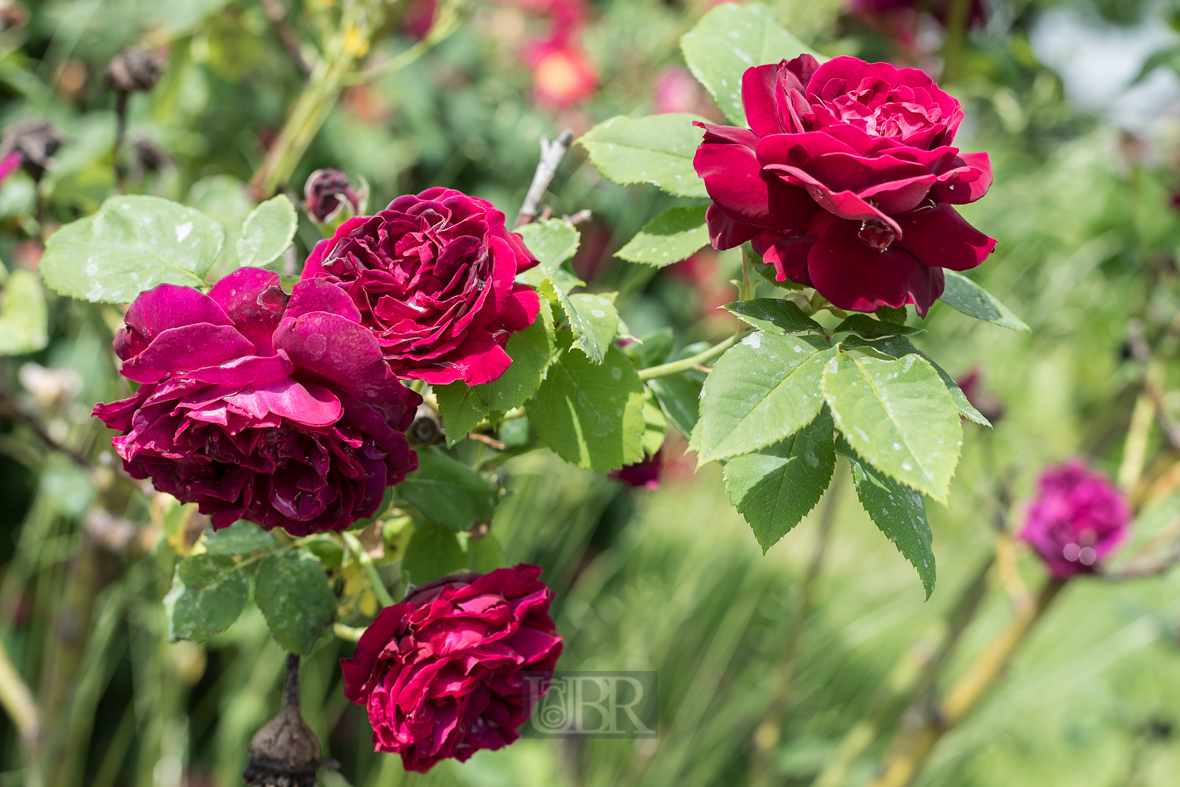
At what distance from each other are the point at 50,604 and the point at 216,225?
43.7 inches

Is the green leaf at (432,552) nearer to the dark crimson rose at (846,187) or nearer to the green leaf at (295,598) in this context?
the green leaf at (295,598)

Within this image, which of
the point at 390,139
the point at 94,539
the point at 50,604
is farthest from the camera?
the point at 390,139

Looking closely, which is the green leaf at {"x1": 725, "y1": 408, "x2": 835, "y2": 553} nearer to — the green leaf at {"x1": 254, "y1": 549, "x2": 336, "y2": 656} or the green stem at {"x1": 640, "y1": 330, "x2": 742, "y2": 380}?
the green stem at {"x1": 640, "y1": 330, "x2": 742, "y2": 380}

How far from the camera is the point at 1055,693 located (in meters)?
1.37

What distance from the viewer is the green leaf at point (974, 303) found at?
40 cm

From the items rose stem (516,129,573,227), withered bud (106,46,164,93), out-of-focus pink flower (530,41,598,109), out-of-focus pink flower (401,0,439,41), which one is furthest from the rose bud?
out-of-focus pink flower (401,0,439,41)

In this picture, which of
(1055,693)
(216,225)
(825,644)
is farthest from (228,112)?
(1055,693)

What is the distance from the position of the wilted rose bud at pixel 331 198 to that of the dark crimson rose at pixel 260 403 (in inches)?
5.8

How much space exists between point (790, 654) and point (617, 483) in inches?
13.9

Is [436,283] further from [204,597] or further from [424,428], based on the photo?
[204,597]

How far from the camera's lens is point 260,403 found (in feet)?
1.02

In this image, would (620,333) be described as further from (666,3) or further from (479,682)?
(666,3)

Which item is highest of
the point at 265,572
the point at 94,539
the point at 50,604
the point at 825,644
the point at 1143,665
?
the point at 265,572

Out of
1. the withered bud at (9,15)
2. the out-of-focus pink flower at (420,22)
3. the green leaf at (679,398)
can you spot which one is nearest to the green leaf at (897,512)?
the green leaf at (679,398)
